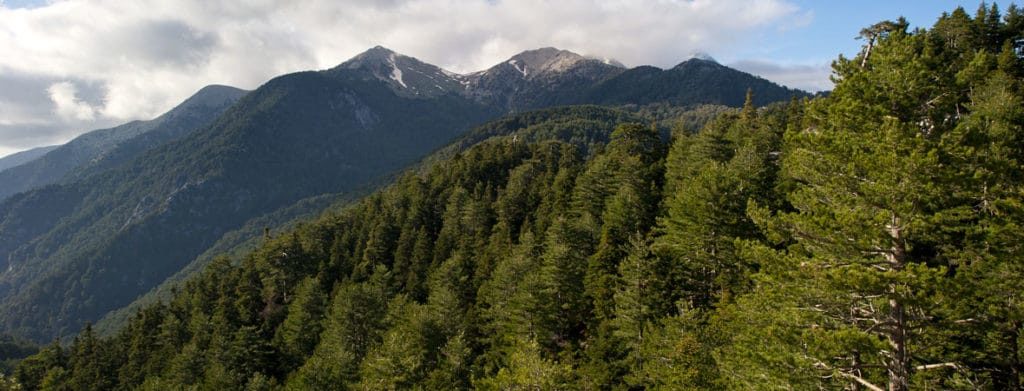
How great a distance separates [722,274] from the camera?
3328cm

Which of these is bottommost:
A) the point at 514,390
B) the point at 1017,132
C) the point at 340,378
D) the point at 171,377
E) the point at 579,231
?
the point at 171,377

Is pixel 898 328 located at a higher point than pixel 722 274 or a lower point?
higher

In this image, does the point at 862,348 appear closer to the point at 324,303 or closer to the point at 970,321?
the point at 970,321

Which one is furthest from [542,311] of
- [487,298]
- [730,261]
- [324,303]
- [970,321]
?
[324,303]

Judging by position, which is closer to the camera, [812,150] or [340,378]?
[812,150]

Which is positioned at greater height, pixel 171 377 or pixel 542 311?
pixel 542 311

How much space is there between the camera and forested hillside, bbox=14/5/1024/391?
14648 mm

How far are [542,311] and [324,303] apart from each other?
4615cm

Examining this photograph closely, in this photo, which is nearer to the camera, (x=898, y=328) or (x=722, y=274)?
(x=898, y=328)

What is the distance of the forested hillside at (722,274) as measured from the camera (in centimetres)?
1465

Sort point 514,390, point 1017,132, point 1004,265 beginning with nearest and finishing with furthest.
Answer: point 1004,265 < point 1017,132 < point 514,390

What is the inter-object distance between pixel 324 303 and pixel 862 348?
73.8m

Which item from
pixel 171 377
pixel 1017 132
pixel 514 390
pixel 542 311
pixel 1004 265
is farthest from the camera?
pixel 171 377

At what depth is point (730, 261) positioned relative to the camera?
3284cm
